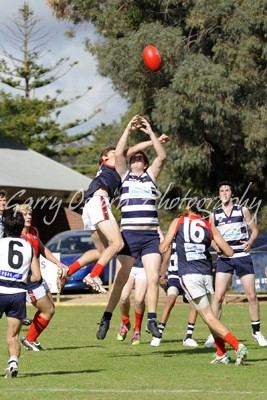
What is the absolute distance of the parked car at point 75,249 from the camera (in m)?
31.8

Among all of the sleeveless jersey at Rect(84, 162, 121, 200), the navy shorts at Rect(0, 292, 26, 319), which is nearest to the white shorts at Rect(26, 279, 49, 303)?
the sleeveless jersey at Rect(84, 162, 121, 200)

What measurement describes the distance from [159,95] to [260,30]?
3.63m

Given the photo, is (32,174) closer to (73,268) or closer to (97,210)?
(73,268)

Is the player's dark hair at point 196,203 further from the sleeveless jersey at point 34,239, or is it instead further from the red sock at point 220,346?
the sleeveless jersey at point 34,239

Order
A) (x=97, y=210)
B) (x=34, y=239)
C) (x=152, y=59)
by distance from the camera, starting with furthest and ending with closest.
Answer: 1. (x=152, y=59)
2. (x=34, y=239)
3. (x=97, y=210)

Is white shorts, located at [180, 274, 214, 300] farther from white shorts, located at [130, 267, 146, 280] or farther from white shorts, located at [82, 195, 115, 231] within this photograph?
white shorts, located at [130, 267, 146, 280]

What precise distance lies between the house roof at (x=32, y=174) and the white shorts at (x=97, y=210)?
2745 cm

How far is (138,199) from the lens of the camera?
44.5 ft

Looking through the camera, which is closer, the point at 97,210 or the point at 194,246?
the point at 194,246

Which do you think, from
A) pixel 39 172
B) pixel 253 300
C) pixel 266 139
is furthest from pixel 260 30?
pixel 253 300

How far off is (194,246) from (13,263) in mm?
2223

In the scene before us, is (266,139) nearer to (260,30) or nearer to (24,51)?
(260,30)

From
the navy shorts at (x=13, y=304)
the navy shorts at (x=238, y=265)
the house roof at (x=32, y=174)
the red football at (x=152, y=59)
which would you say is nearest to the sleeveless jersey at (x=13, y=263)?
the navy shorts at (x=13, y=304)

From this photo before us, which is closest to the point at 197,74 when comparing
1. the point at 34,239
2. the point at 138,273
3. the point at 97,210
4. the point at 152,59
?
the point at 152,59
